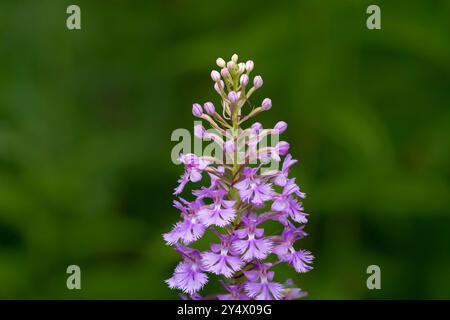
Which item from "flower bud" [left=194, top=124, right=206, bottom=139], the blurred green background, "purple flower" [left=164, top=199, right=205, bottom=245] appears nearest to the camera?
"purple flower" [left=164, top=199, right=205, bottom=245]

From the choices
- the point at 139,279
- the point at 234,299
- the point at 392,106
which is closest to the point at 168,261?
the point at 139,279

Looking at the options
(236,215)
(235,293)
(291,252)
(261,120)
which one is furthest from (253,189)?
(261,120)

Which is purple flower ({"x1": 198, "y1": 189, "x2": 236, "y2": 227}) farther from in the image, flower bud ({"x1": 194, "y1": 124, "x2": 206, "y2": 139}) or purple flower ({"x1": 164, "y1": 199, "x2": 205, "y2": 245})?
flower bud ({"x1": 194, "y1": 124, "x2": 206, "y2": 139})

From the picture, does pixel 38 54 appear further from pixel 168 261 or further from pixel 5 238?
pixel 168 261

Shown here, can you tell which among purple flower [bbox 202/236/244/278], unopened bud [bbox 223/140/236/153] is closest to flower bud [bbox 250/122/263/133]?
unopened bud [bbox 223/140/236/153]

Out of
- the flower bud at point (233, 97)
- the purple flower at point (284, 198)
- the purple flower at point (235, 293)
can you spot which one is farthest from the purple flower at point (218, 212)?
the flower bud at point (233, 97)

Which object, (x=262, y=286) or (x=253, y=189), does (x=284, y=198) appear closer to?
(x=253, y=189)

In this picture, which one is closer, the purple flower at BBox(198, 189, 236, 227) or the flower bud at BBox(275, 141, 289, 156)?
the purple flower at BBox(198, 189, 236, 227)

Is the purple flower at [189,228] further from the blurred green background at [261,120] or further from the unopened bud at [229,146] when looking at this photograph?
the blurred green background at [261,120]
